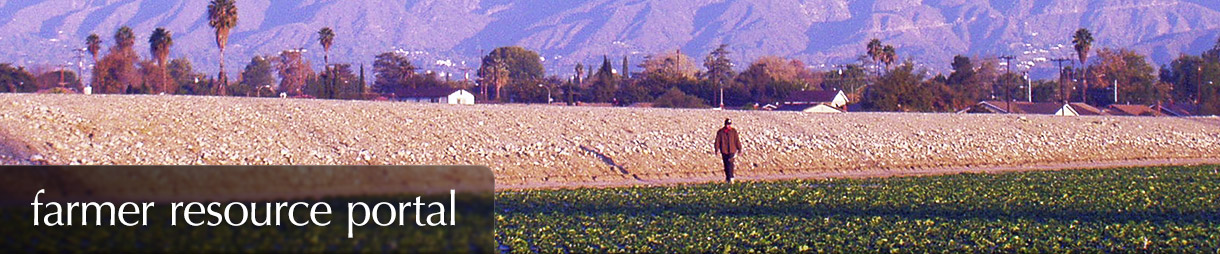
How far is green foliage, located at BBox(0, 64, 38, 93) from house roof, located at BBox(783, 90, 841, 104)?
55.1 metres

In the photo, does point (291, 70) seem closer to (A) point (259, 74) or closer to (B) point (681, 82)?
(A) point (259, 74)

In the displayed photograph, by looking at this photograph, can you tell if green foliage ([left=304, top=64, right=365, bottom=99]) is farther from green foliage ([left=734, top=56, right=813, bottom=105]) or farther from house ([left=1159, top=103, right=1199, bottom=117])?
house ([left=1159, top=103, right=1199, bottom=117])

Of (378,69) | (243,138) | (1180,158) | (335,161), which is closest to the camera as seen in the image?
(335,161)

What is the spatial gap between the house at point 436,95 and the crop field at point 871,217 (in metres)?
68.7

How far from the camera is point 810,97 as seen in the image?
100 meters

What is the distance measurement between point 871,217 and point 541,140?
18833 millimetres

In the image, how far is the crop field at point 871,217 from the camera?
14.1m

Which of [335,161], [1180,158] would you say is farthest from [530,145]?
[1180,158]

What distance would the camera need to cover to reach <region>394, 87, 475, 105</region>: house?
94544mm

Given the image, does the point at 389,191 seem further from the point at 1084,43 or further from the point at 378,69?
the point at 378,69

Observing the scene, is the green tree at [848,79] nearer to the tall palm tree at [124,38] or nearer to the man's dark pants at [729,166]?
the tall palm tree at [124,38]

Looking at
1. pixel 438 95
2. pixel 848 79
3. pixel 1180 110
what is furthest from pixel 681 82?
pixel 848 79

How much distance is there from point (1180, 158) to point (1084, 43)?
6946cm

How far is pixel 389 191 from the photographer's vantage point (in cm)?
508
